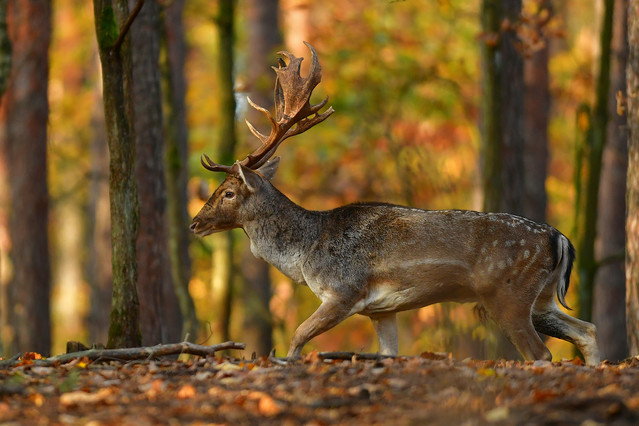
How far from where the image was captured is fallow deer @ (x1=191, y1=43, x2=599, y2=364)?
9344 mm

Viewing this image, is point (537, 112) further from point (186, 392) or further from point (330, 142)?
point (186, 392)

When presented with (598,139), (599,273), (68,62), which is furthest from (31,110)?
(68,62)

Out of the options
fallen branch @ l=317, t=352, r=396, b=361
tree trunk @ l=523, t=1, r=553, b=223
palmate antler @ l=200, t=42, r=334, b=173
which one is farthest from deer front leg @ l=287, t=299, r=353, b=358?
tree trunk @ l=523, t=1, r=553, b=223

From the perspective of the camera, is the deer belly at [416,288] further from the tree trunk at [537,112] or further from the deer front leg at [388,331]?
the tree trunk at [537,112]

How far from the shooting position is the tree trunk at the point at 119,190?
9.16 metres

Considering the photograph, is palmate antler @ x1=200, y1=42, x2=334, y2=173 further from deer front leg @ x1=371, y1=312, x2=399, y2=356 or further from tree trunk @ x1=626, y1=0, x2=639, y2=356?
tree trunk @ x1=626, y1=0, x2=639, y2=356

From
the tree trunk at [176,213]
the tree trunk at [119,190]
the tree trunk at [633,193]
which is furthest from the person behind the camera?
the tree trunk at [176,213]

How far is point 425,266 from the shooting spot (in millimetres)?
9383

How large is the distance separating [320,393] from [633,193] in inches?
194

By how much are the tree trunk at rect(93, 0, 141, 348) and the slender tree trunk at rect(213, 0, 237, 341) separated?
17.7 feet

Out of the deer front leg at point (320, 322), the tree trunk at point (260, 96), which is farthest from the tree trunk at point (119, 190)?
the tree trunk at point (260, 96)

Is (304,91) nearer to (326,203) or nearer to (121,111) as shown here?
(121,111)

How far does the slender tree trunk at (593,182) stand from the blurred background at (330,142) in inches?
5.2

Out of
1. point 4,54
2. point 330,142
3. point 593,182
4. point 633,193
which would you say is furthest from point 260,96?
A: point 633,193
